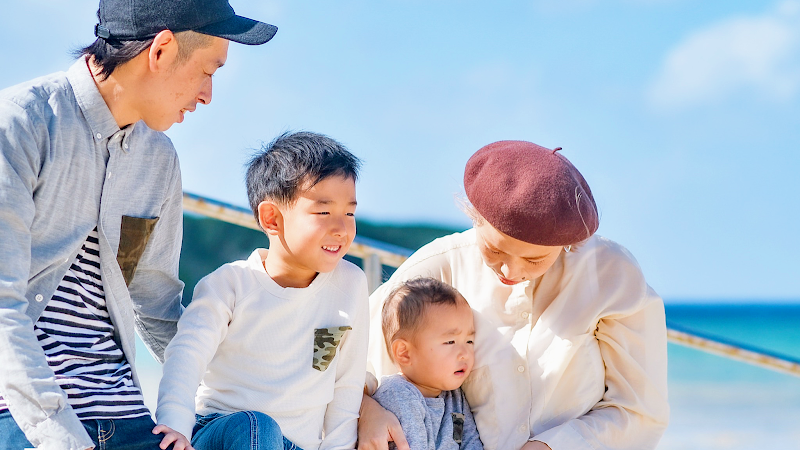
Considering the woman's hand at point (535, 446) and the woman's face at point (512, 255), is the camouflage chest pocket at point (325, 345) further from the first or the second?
the woman's hand at point (535, 446)

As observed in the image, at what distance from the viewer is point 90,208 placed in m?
1.65

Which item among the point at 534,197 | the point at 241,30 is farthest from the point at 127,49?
the point at 534,197

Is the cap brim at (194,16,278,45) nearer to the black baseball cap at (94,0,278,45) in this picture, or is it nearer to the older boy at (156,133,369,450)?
the black baseball cap at (94,0,278,45)

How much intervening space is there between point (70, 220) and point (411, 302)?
889 millimetres

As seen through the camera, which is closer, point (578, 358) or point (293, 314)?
point (293, 314)

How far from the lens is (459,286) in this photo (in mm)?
2225

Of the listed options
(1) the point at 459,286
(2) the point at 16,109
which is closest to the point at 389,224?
(1) the point at 459,286

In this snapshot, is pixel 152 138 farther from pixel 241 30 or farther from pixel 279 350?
pixel 279 350

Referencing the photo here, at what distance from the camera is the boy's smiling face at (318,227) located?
1.90m

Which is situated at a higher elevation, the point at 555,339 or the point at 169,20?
the point at 169,20

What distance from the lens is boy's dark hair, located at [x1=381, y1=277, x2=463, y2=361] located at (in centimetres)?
211

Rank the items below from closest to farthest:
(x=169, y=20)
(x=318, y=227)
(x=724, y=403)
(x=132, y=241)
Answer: (x=169, y=20) → (x=132, y=241) → (x=318, y=227) → (x=724, y=403)

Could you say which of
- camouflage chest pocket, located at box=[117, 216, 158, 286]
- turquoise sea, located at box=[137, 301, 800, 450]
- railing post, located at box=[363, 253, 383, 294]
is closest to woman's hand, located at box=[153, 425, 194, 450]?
camouflage chest pocket, located at box=[117, 216, 158, 286]

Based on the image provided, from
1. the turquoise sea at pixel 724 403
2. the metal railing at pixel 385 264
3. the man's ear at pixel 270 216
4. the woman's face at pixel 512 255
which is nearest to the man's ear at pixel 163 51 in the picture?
the man's ear at pixel 270 216
